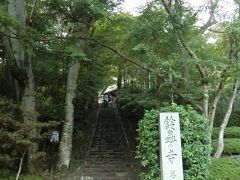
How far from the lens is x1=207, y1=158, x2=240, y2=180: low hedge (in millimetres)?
10820

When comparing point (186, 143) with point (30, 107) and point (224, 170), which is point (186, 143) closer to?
point (224, 170)

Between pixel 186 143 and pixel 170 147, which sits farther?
pixel 186 143

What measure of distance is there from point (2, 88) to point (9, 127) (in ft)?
15.5

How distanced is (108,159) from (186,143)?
742cm

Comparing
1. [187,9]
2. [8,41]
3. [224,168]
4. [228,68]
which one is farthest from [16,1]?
[224,168]

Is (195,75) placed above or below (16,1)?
below

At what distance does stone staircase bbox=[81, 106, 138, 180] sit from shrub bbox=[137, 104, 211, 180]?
15.2 feet

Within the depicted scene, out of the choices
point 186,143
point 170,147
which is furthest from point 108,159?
point 170,147

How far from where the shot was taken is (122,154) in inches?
667

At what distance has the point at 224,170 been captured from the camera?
1127 centimetres

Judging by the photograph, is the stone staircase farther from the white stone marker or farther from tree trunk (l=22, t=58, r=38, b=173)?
the white stone marker

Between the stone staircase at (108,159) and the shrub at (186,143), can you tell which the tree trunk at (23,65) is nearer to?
the stone staircase at (108,159)

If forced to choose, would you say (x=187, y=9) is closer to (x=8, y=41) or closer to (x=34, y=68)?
(x=8, y=41)

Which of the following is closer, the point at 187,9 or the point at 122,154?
the point at 187,9
